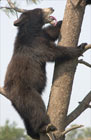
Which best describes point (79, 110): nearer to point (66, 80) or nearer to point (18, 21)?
point (66, 80)

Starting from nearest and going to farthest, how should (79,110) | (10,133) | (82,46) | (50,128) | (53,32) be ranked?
1. (50,128)
2. (79,110)
3. (82,46)
4. (53,32)
5. (10,133)

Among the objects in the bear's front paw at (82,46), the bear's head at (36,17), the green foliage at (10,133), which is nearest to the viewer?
the bear's front paw at (82,46)

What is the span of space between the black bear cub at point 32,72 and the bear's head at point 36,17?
0.27 meters

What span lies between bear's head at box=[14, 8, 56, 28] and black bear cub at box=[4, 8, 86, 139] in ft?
0.89

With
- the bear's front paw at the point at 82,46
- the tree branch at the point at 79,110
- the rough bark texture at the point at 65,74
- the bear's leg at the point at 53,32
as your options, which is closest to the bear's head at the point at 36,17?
the bear's leg at the point at 53,32

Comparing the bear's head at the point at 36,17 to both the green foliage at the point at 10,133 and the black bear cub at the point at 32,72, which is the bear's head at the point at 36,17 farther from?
the green foliage at the point at 10,133

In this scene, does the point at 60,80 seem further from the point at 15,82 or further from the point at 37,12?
the point at 37,12

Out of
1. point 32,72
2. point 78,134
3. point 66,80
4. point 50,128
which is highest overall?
point 66,80

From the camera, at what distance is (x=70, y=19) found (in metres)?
6.50

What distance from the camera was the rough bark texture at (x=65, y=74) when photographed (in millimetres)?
6152

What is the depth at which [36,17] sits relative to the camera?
8.13 m

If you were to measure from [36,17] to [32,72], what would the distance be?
160 centimetres

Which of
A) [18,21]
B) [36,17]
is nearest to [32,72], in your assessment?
Answer: [18,21]

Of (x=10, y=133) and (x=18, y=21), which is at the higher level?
(x=18, y=21)
